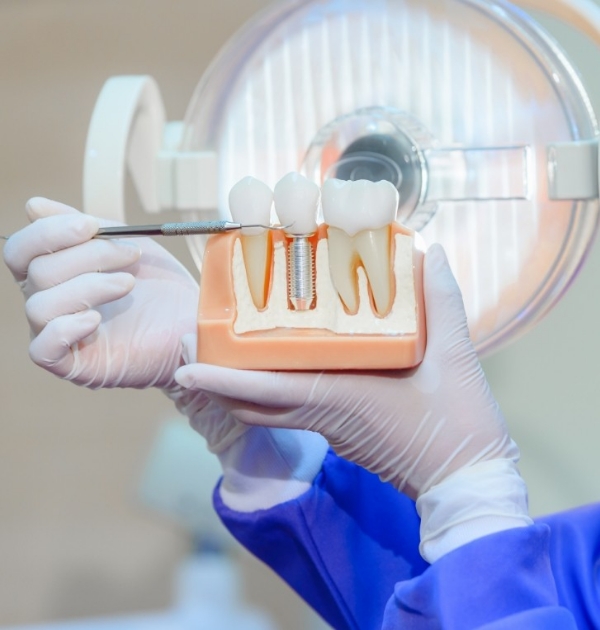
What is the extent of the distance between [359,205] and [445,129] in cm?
31

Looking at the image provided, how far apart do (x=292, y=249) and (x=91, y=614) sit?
112 cm

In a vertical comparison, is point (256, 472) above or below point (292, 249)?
below

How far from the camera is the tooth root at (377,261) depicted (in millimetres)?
697

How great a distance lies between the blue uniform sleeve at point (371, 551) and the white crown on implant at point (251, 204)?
328 millimetres

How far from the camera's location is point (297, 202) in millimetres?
694

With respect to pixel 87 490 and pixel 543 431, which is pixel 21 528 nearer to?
pixel 87 490

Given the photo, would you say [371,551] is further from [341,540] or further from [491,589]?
[491,589]

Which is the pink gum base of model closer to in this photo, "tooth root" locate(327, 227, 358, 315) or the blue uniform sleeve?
"tooth root" locate(327, 227, 358, 315)

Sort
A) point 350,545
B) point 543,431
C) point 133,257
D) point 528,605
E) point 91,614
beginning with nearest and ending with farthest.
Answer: point 528,605 → point 133,257 → point 350,545 → point 543,431 → point 91,614

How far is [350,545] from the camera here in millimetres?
931

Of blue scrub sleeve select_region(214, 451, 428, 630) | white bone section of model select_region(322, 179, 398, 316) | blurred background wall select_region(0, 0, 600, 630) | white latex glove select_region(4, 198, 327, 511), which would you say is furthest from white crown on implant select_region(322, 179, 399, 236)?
blurred background wall select_region(0, 0, 600, 630)

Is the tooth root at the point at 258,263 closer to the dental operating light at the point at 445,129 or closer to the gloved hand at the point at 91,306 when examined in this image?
the gloved hand at the point at 91,306

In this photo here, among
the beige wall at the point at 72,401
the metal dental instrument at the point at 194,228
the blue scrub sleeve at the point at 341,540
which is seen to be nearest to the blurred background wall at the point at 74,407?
the beige wall at the point at 72,401

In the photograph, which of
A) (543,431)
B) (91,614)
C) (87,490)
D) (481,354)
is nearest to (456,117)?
(481,354)
